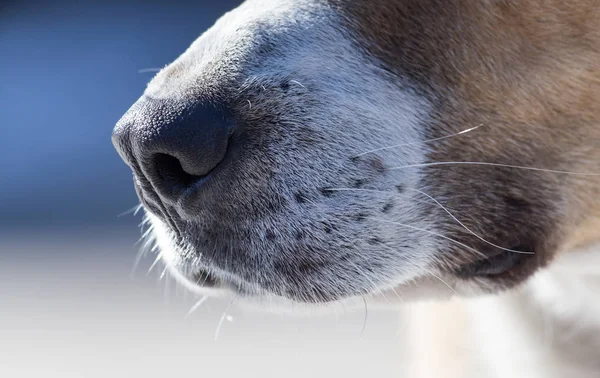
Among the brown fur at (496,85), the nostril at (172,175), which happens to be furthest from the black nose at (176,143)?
the brown fur at (496,85)

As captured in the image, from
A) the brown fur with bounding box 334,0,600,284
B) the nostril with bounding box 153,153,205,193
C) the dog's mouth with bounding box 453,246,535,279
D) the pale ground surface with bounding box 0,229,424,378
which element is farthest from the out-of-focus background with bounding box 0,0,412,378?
the nostril with bounding box 153,153,205,193

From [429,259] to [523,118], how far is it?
0.42 meters

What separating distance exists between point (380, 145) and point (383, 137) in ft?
0.07

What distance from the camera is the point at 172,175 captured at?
178cm

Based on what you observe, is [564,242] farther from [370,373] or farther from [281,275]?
[370,373]

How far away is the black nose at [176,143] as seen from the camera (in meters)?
1.73

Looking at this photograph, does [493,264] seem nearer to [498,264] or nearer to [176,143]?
[498,264]

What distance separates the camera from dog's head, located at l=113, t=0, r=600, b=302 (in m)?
1.84

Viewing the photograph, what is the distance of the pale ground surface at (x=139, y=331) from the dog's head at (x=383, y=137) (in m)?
1.82

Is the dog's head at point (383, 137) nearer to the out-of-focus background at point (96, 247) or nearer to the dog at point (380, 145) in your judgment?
the dog at point (380, 145)

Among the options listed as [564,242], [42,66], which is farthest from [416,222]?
[42,66]

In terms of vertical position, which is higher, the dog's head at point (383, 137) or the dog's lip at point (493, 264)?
the dog's head at point (383, 137)

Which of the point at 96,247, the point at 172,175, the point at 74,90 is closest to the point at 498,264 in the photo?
the point at 172,175

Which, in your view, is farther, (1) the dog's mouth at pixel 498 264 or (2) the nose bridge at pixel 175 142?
(1) the dog's mouth at pixel 498 264
